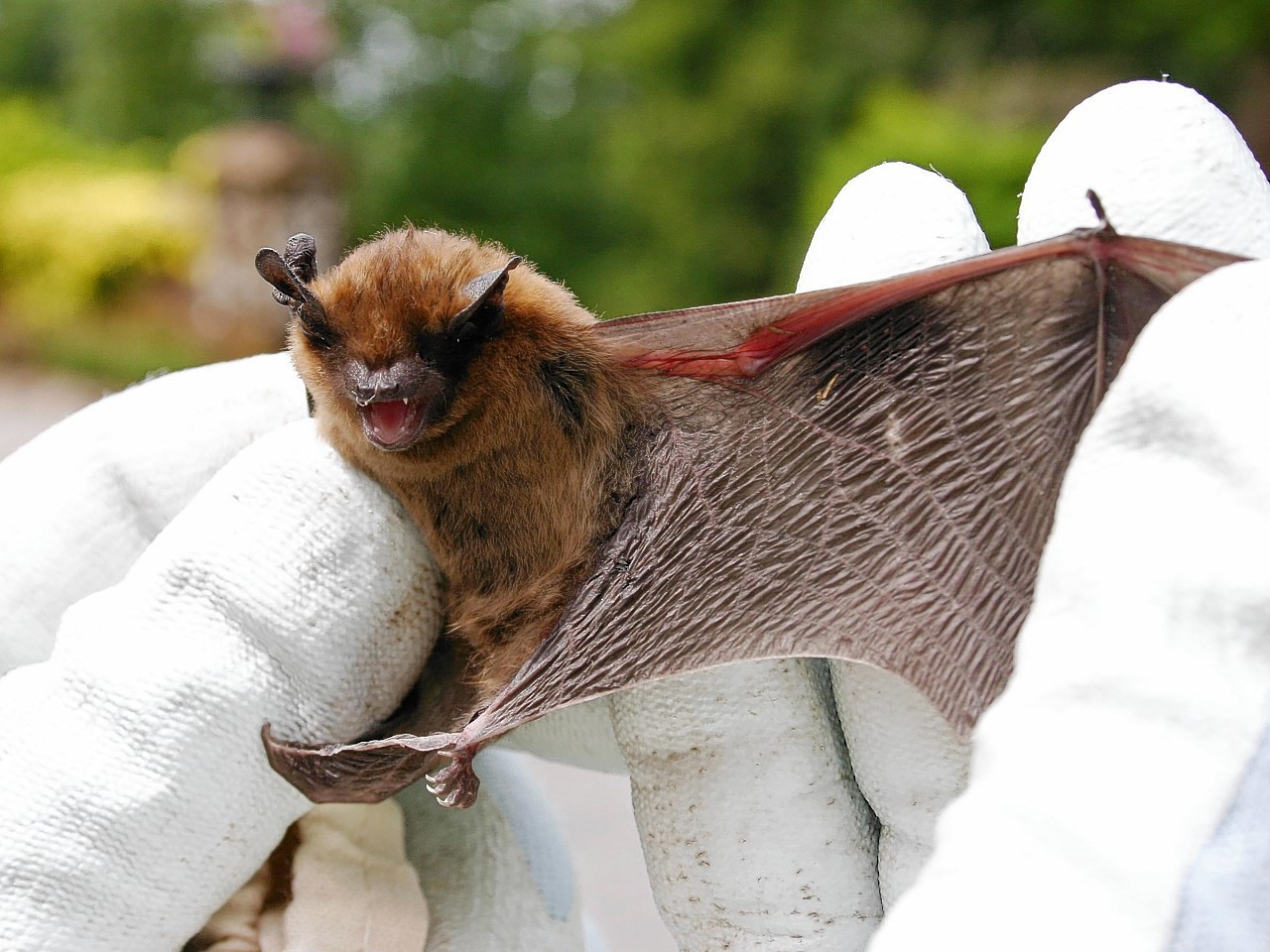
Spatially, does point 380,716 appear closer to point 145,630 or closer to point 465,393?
point 145,630

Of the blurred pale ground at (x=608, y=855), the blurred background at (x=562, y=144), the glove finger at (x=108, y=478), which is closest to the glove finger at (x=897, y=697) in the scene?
the glove finger at (x=108, y=478)

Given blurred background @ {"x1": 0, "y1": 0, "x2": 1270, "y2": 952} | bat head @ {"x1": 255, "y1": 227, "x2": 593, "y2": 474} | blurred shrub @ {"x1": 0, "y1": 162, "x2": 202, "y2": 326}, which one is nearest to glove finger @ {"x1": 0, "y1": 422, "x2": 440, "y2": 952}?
bat head @ {"x1": 255, "y1": 227, "x2": 593, "y2": 474}

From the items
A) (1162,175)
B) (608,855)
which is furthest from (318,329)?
(608,855)

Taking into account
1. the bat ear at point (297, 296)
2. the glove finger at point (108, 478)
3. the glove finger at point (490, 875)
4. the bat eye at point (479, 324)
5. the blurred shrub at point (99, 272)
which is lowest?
the blurred shrub at point (99, 272)

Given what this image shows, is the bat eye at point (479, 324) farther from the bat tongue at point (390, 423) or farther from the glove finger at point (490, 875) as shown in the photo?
the glove finger at point (490, 875)

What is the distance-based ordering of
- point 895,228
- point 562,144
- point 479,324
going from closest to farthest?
point 895,228 → point 479,324 → point 562,144

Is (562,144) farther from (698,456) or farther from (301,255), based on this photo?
(698,456)
